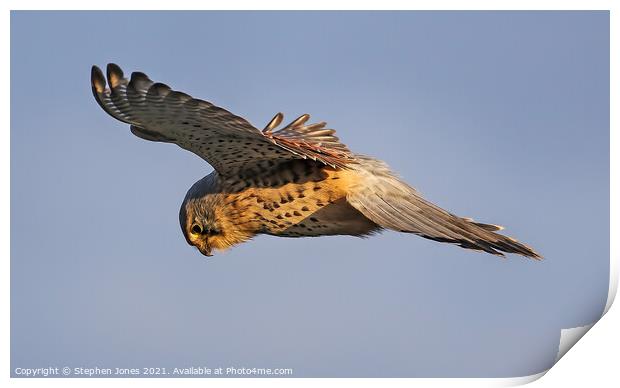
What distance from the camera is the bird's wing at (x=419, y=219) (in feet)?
11.2

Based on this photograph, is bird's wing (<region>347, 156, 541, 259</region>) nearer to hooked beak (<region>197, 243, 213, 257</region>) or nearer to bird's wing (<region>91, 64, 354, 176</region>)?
bird's wing (<region>91, 64, 354, 176</region>)

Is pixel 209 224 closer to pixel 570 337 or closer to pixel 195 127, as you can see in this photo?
pixel 195 127

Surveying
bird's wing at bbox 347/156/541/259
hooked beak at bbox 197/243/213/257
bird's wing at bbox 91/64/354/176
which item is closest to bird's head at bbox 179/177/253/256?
hooked beak at bbox 197/243/213/257

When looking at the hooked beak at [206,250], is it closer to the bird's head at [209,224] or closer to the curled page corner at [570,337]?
the bird's head at [209,224]

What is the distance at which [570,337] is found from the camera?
12.8 feet

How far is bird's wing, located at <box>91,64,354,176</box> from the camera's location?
3.13m

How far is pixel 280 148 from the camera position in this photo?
3.52 metres

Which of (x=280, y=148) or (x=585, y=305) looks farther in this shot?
(x=585, y=305)

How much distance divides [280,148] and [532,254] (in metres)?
1.09
